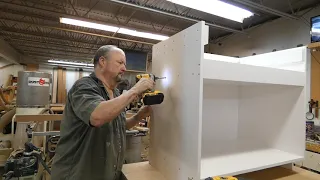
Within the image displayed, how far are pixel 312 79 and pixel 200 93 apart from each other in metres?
3.44

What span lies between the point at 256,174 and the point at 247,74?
78 cm

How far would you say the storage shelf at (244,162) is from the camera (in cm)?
96

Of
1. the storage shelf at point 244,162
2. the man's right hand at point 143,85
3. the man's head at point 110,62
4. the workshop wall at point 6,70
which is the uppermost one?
the workshop wall at point 6,70

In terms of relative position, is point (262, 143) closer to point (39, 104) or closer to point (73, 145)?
point (73, 145)

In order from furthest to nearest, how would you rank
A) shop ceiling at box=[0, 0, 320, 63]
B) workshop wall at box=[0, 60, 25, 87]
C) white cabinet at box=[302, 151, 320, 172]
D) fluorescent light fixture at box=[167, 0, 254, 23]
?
1. workshop wall at box=[0, 60, 25, 87]
2. shop ceiling at box=[0, 0, 320, 63]
3. white cabinet at box=[302, 151, 320, 172]
4. fluorescent light fixture at box=[167, 0, 254, 23]

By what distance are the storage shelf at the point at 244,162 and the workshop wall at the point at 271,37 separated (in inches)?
135

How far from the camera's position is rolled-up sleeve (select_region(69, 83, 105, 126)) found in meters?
0.91

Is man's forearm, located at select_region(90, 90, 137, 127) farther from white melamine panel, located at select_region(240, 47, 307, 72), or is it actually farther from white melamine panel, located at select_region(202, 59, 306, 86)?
white melamine panel, located at select_region(240, 47, 307, 72)

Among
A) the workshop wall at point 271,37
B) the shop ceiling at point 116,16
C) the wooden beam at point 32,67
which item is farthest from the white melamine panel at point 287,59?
the wooden beam at point 32,67

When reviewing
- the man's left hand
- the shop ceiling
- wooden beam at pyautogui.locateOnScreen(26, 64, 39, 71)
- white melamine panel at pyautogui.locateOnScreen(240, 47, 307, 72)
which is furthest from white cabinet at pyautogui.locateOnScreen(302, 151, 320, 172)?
wooden beam at pyautogui.locateOnScreen(26, 64, 39, 71)

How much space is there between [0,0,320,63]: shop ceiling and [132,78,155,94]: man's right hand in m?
2.57

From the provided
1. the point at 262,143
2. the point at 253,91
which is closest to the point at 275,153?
the point at 262,143

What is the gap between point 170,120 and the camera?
1053mm

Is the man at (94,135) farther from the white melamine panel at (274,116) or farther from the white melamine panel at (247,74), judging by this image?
the white melamine panel at (274,116)
